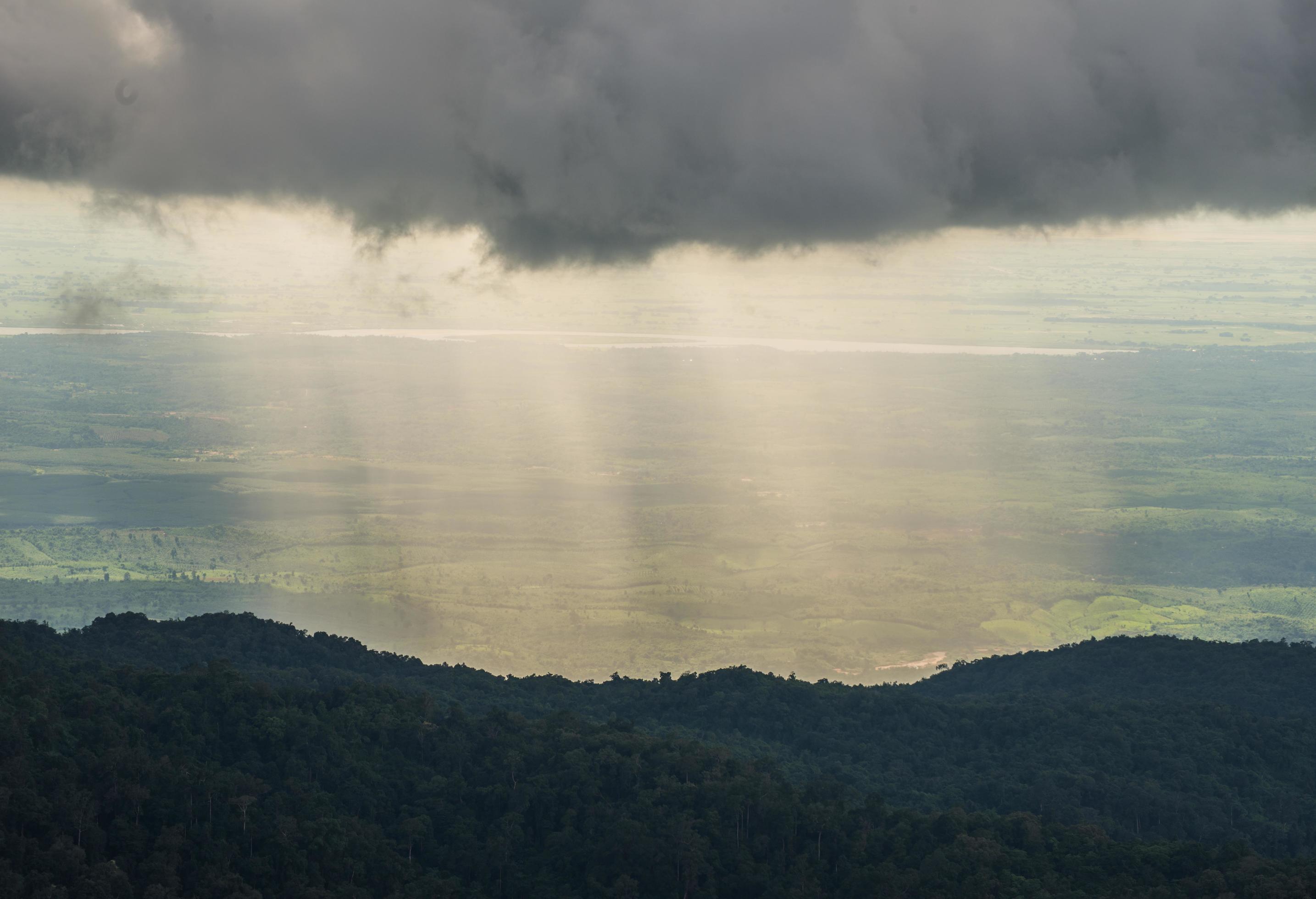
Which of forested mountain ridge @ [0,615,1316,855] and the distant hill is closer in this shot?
forested mountain ridge @ [0,615,1316,855]

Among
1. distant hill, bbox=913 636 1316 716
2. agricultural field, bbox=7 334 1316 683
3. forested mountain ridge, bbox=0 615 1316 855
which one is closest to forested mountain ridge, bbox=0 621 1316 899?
forested mountain ridge, bbox=0 615 1316 855

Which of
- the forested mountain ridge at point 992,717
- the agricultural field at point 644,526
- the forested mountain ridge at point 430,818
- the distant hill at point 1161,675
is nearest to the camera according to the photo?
the forested mountain ridge at point 430,818

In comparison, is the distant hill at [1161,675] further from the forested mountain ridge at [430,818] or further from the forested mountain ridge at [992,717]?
the forested mountain ridge at [430,818]

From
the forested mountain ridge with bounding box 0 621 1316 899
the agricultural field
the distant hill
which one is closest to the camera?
the forested mountain ridge with bounding box 0 621 1316 899

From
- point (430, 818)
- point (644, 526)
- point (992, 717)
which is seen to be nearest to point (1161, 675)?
point (992, 717)

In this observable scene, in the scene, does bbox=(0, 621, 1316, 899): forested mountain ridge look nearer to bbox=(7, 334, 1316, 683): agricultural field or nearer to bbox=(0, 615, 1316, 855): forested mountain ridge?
bbox=(0, 615, 1316, 855): forested mountain ridge

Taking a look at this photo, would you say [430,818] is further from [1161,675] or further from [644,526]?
[644,526]

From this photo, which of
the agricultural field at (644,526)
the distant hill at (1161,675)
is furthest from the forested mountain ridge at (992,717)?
the agricultural field at (644,526)
